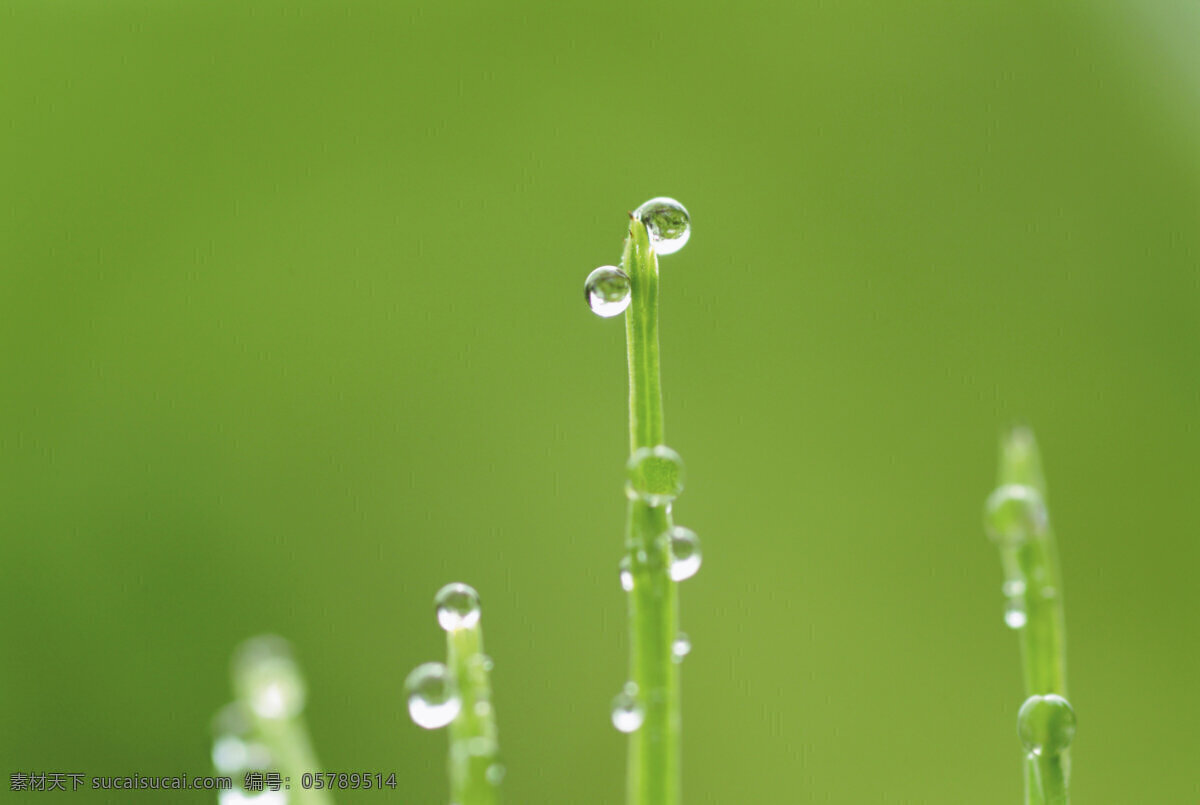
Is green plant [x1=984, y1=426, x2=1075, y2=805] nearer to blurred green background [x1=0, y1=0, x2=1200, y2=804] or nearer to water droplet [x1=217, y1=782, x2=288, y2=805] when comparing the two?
water droplet [x1=217, y1=782, x2=288, y2=805]

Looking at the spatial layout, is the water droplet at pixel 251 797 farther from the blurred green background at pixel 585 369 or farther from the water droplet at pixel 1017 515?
the blurred green background at pixel 585 369

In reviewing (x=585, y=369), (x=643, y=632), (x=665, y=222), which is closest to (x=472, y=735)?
(x=643, y=632)

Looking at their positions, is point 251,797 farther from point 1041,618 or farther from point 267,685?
point 1041,618

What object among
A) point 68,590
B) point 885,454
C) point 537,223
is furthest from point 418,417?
point 885,454

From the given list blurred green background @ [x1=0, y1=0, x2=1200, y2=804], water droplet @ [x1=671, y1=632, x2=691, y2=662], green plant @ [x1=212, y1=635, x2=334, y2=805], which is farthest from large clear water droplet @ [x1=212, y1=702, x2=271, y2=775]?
blurred green background @ [x1=0, y1=0, x2=1200, y2=804]

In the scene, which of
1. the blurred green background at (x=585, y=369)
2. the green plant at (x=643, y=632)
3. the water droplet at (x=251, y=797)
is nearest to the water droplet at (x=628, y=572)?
the green plant at (x=643, y=632)

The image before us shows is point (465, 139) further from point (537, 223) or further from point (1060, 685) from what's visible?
point (1060, 685)
